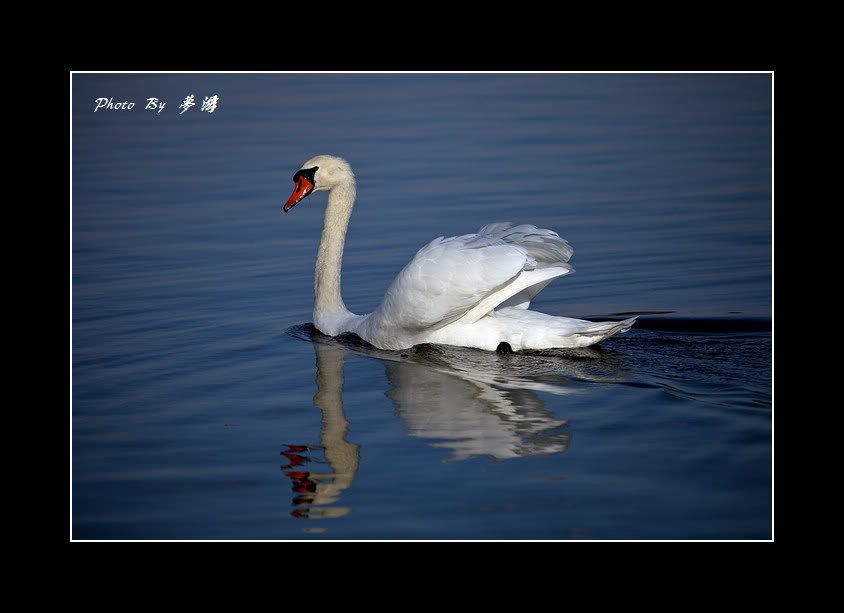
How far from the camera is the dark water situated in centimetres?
680

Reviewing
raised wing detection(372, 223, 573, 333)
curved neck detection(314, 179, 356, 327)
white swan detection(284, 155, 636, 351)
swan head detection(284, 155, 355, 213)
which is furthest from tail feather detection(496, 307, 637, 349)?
swan head detection(284, 155, 355, 213)

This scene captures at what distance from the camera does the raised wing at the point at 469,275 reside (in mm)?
9172

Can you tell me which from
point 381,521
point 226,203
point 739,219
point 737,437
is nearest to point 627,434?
point 737,437

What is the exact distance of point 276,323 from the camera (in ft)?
36.4

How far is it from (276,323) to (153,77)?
2.91m

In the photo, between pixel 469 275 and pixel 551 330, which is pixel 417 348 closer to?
pixel 469 275

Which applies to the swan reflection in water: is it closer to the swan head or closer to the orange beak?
the orange beak

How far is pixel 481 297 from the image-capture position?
30.5 ft

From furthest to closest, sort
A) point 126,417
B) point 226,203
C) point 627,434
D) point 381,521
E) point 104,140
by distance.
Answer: point 104,140 < point 226,203 < point 126,417 < point 627,434 < point 381,521

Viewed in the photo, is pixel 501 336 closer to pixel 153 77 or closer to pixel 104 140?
pixel 153 77

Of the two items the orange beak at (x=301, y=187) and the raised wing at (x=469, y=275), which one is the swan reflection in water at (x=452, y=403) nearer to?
the raised wing at (x=469, y=275)

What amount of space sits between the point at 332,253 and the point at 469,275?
90.9 inches

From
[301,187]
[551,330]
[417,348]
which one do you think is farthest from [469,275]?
[301,187]

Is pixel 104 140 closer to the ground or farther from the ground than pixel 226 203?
farther from the ground
